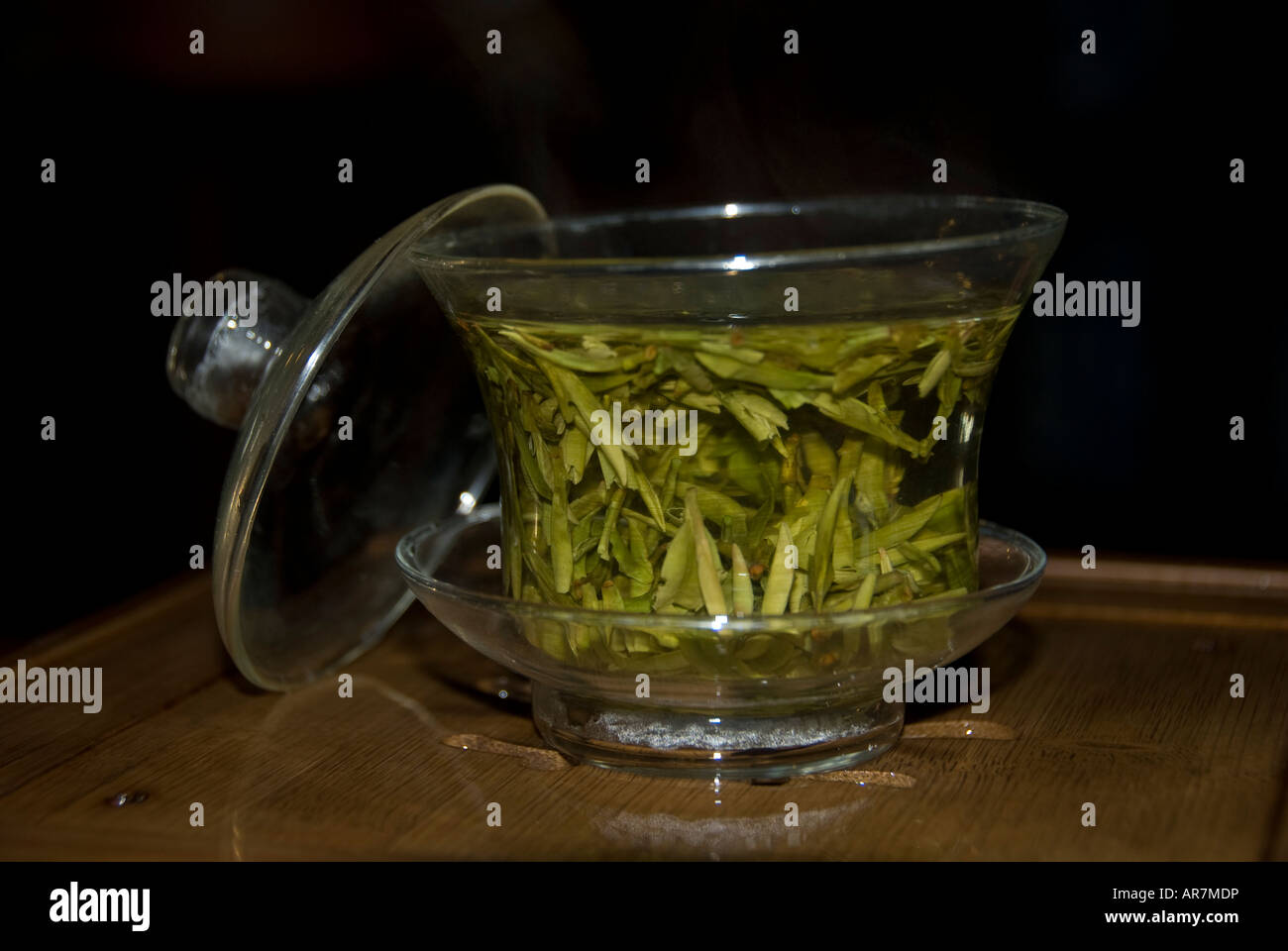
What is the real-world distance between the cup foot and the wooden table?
1cm

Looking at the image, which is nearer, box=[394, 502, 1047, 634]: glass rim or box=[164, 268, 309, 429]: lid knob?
box=[394, 502, 1047, 634]: glass rim

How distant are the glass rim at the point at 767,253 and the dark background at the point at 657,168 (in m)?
0.34

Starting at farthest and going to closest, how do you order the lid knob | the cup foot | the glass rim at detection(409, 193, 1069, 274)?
the lid knob, the cup foot, the glass rim at detection(409, 193, 1069, 274)

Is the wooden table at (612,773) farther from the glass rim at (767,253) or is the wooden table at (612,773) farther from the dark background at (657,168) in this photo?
the dark background at (657,168)

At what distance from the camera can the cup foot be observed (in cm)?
74

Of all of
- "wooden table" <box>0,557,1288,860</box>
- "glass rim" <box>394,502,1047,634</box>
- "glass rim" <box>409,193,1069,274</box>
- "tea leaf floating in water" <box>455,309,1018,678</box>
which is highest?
"glass rim" <box>409,193,1069,274</box>

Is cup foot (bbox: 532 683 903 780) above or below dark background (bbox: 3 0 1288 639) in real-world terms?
below

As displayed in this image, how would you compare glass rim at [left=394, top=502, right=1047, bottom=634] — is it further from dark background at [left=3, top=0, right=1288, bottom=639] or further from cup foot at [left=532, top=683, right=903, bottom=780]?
dark background at [left=3, top=0, right=1288, bottom=639]

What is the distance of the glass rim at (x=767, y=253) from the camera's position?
0.64m

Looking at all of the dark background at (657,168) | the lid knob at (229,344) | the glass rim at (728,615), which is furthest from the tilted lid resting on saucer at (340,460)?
the dark background at (657,168)

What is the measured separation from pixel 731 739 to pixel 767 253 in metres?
0.26

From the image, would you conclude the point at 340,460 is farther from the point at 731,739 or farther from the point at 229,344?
the point at 731,739

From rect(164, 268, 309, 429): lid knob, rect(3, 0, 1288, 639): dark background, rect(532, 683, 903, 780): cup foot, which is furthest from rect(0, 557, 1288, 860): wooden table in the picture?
rect(3, 0, 1288, 639): dark background

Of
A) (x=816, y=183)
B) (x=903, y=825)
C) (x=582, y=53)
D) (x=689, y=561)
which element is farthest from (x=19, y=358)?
(x=903, y=825)
